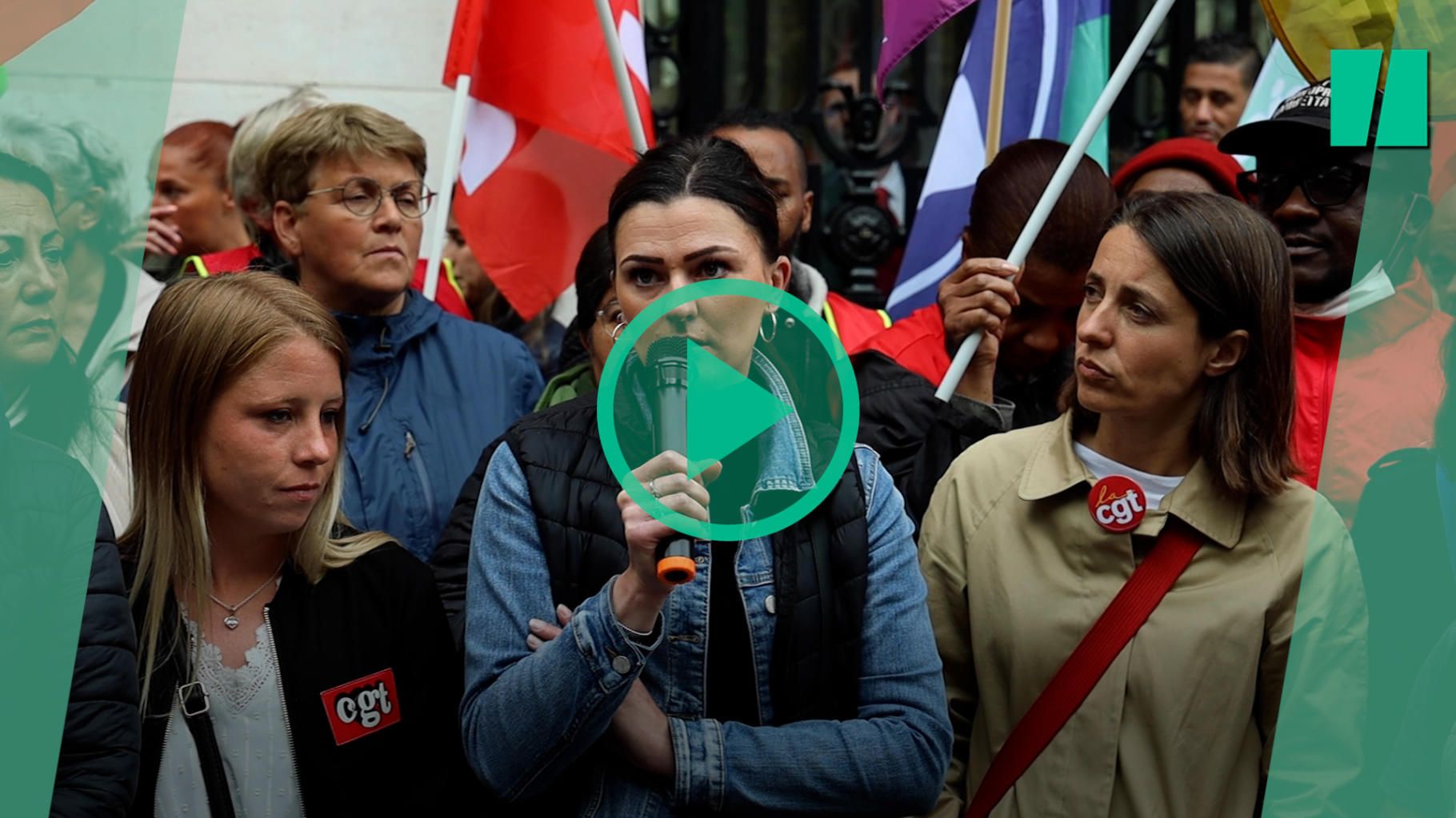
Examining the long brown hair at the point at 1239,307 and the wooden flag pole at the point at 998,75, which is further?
the wooden flag pole at the point at 998,75

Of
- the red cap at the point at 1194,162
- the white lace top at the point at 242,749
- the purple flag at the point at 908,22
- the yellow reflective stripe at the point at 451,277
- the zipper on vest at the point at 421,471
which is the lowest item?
the white lace top at the point at 242,749

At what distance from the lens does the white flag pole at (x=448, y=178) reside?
15.0 ft

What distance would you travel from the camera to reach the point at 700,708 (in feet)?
7.91

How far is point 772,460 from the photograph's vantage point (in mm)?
2088

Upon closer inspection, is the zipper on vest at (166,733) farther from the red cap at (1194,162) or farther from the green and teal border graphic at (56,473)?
the red cap at (1194,162)

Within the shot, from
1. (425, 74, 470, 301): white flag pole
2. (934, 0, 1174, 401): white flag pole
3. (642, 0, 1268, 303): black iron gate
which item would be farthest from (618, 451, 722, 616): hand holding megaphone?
(642, 0, 1268, 303): black iron gate

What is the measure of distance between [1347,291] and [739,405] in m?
1.89

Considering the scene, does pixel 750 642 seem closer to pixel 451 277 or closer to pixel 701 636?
pixel 701 636

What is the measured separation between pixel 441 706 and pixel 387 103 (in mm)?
3800

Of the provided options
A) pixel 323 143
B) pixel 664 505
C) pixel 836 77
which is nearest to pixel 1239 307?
pixel 664 505

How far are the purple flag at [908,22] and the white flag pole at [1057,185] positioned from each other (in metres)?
0.41

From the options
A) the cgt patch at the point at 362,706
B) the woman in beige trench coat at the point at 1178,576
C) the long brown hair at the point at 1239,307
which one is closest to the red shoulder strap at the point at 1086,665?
the woman in beige trench coat at the point at 1178,576

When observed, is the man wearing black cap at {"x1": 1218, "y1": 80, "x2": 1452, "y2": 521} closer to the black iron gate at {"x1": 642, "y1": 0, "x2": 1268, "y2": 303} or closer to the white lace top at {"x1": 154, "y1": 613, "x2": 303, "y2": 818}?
the white lace top at {"x1": 154, "y1": 613, "x2": 303, "y2": 818}

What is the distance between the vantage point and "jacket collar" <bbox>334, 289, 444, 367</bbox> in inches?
147
